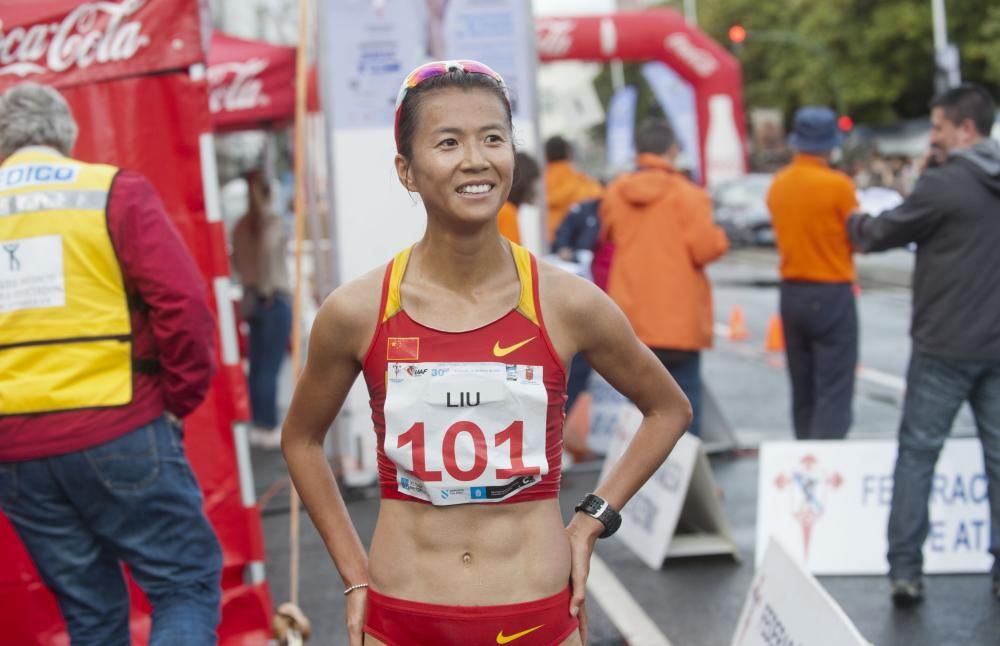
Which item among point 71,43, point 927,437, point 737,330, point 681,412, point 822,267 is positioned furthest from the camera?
point 737,330

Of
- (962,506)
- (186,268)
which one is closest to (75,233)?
(186,268)

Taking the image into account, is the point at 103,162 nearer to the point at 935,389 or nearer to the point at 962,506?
the point at 935,389

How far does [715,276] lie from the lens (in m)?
25.2

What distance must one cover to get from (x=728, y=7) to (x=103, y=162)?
222ft

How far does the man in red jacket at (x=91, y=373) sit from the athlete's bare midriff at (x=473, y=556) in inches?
59.2

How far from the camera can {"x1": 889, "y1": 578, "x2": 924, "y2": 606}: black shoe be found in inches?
225

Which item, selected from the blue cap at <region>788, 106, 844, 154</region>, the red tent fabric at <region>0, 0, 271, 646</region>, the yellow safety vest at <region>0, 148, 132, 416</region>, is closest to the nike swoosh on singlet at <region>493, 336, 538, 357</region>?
the yellow safety vest at <region>0, 148, 132, 416</region>

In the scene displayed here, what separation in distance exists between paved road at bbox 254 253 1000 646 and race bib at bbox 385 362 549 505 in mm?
2939

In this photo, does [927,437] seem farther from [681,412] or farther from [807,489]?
[681,412]

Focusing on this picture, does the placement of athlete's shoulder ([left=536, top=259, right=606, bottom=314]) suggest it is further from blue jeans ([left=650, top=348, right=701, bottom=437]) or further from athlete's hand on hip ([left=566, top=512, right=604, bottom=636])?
blue jeans ([left=650, top=348, right=701, bottom=437])

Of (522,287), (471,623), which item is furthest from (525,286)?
(471,623)

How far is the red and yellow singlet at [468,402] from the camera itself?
2.76 m

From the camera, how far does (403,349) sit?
279cm

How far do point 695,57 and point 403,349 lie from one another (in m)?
16.4
